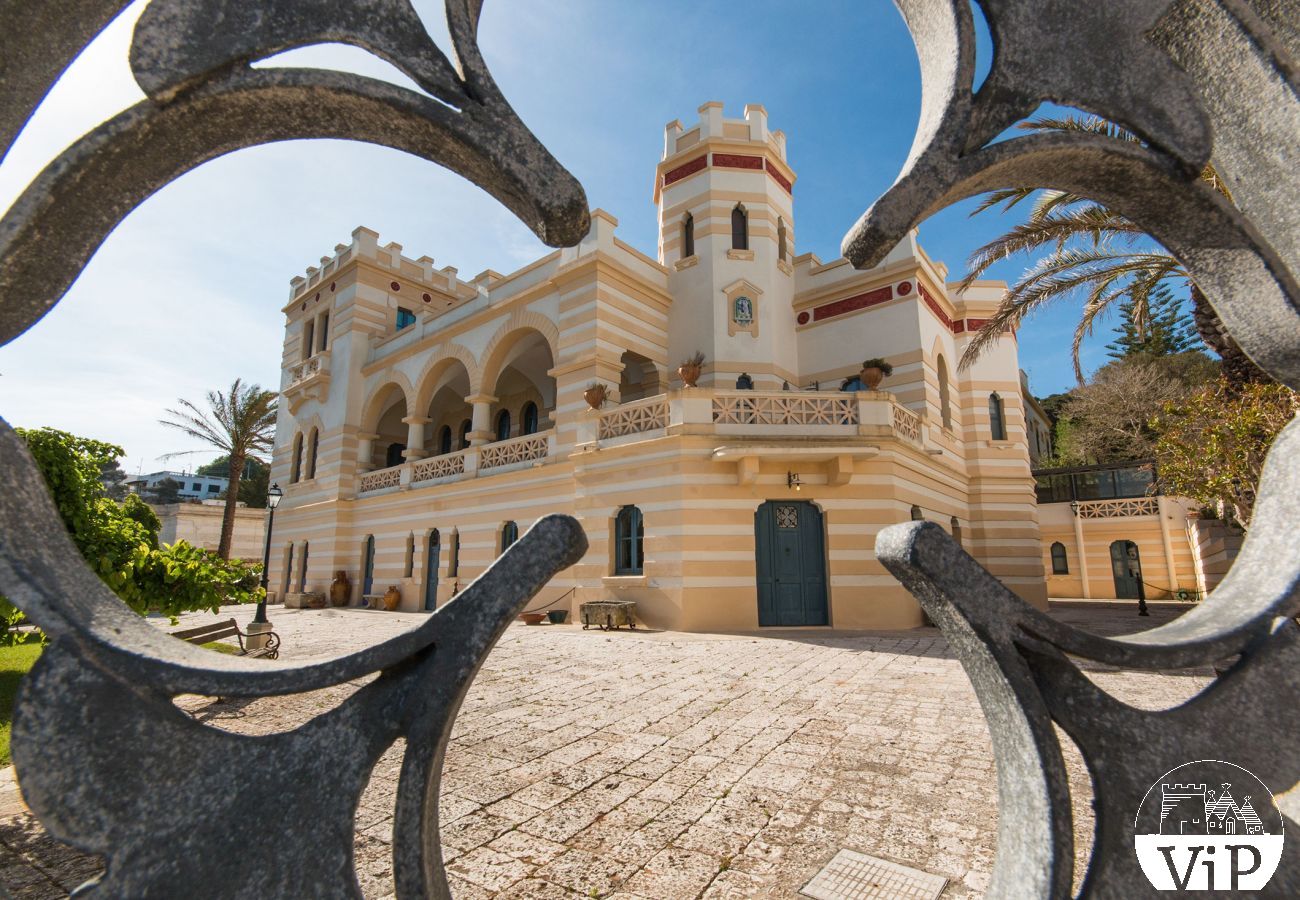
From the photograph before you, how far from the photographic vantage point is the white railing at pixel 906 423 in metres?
13.4

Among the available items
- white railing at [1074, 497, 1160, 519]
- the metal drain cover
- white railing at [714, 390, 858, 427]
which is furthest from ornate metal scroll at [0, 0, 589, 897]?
white railing at [1074, 497, 1160, 519]

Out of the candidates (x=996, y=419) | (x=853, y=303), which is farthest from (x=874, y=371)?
(x=996, y=419)

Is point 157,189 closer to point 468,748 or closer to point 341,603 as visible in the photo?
point 468,748

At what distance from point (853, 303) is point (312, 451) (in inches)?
807

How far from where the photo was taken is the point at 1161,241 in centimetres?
151

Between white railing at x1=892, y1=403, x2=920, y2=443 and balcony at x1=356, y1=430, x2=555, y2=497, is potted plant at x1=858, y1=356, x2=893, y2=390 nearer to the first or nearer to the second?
white railing at x1=892, y1=403, x2=920, y2=443

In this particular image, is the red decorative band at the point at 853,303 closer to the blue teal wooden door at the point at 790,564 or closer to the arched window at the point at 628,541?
the blue teal wooden door at the point at 790,564

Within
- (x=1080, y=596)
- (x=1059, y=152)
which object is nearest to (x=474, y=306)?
(x=1059, y=152)

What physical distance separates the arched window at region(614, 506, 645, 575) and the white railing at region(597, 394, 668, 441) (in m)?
1.79

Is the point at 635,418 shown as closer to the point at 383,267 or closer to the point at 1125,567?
the point at 383,267

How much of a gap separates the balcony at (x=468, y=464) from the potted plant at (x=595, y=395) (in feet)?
5.20

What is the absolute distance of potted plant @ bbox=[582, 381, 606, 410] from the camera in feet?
47.7

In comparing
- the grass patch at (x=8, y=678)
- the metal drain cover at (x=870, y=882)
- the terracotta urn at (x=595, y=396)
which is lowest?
the metal drain cover at (x=870, y=882)

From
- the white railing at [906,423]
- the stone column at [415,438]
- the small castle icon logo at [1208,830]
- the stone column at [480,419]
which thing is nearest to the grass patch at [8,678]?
the small castle icon logo at [1208,830]
